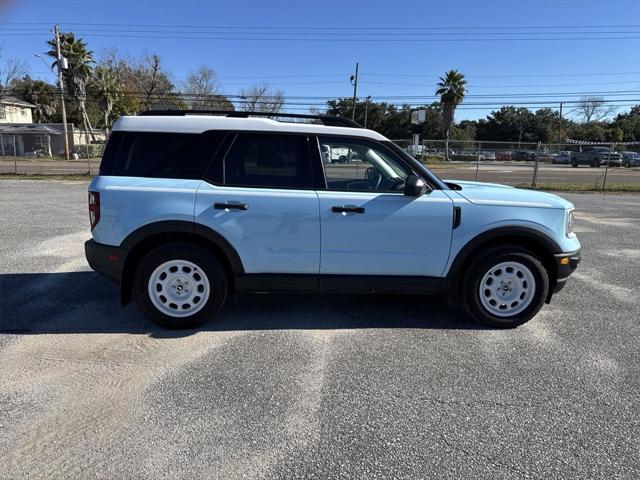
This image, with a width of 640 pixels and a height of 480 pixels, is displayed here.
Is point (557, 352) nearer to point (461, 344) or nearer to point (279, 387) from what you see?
point (461, 344)

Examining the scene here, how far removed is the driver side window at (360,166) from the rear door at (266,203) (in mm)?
206

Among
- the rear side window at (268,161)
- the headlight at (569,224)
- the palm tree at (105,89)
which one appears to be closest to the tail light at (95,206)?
the rear side window at (268,161)

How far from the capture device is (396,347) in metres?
4.05

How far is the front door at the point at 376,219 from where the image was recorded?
4.16 m

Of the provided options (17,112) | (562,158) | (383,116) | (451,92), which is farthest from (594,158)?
(17,112)

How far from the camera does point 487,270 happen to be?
4344 millimetres

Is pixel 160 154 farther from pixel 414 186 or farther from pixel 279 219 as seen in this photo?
pixel 414 186

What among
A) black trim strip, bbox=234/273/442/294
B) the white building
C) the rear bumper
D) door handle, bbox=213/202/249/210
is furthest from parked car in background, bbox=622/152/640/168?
the white building

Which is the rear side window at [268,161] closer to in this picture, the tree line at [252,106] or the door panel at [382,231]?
the door panel at [382,231]

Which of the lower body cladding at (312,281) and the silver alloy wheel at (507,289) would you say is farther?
the silver alloy wheel at (507,289)

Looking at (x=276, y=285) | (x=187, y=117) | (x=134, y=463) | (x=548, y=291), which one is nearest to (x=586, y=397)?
(x=548, y=291)

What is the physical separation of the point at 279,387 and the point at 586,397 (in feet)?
6.99

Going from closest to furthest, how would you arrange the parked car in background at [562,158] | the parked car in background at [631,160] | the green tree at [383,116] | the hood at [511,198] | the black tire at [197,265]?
1. the black tire at [197,265]
2. the hood at [511,198]
3. the parked car in background at [631,160]
4. the parked car in background at [562,158]
5. the green tree at [383,116]

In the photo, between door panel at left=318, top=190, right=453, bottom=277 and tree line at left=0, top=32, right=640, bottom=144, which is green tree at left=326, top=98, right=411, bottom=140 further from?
door panel at left=318, top=190, right=453, bottom=277
